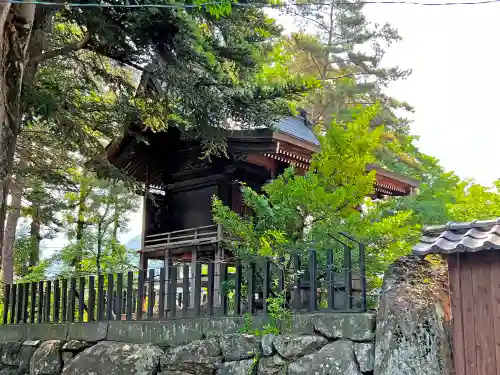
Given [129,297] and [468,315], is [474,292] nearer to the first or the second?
[468,315]

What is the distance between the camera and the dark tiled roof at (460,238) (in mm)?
4016

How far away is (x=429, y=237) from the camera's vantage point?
455cm

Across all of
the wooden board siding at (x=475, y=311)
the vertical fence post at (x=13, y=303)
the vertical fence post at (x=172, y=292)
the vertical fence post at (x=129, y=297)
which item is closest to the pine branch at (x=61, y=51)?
the vertical fence post at (x=129, y=297)

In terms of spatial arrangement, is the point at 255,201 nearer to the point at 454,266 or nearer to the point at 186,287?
the point at 186,287

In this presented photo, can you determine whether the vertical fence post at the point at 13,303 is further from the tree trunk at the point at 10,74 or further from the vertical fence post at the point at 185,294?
the vertical fence post at the point at 185,294

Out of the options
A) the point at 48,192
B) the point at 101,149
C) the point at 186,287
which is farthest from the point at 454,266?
the point at 48,192

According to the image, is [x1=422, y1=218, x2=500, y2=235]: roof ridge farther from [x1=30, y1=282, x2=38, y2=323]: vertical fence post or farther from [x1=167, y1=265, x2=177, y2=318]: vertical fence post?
[x1=30, y1=282, x2=38, y2=323]: vertical fence post

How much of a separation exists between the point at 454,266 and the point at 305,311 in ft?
5.62

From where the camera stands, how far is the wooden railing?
11.4m

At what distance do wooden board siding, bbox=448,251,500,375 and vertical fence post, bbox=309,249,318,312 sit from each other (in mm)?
1446

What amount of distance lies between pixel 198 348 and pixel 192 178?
7.12m

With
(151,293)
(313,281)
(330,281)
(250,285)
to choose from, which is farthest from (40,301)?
(330,281)

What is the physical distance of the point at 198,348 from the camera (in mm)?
6059

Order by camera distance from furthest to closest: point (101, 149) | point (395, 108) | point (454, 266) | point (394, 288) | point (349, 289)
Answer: point (395, 108) < point (101, 149) < point (349, 289) < point (394, 288) < point (454, 266)
